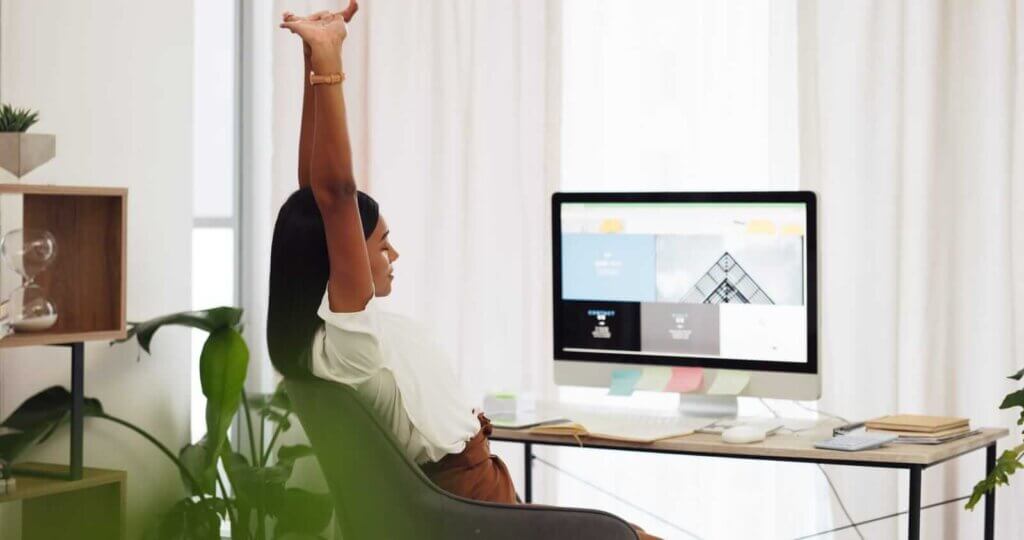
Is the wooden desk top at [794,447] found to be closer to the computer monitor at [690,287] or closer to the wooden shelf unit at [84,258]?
the computer monitor at [690,287]

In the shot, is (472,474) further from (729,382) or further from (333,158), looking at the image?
(729,382)

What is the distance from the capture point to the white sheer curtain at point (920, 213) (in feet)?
8.41

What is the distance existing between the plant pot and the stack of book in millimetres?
1779

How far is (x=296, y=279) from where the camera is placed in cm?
117

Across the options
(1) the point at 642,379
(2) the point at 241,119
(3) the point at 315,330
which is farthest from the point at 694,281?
(2) the point at 241,119

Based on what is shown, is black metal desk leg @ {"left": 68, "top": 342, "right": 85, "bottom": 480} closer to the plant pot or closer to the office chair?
the plant pot

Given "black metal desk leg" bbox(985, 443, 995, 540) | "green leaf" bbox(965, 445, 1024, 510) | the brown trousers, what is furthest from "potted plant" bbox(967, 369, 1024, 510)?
the brown trousers

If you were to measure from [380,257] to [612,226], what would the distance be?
101 centimetres

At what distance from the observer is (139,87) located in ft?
8.06

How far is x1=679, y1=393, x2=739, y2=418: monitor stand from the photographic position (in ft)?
7.75

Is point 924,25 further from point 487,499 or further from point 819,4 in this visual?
point 487,499

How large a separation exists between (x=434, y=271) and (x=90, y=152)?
983mm

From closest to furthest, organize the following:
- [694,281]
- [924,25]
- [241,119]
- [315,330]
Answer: [315,330] → [694,281] → [924,25] → [241,119]

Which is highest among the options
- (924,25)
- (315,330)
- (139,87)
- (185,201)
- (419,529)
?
(924,25)
